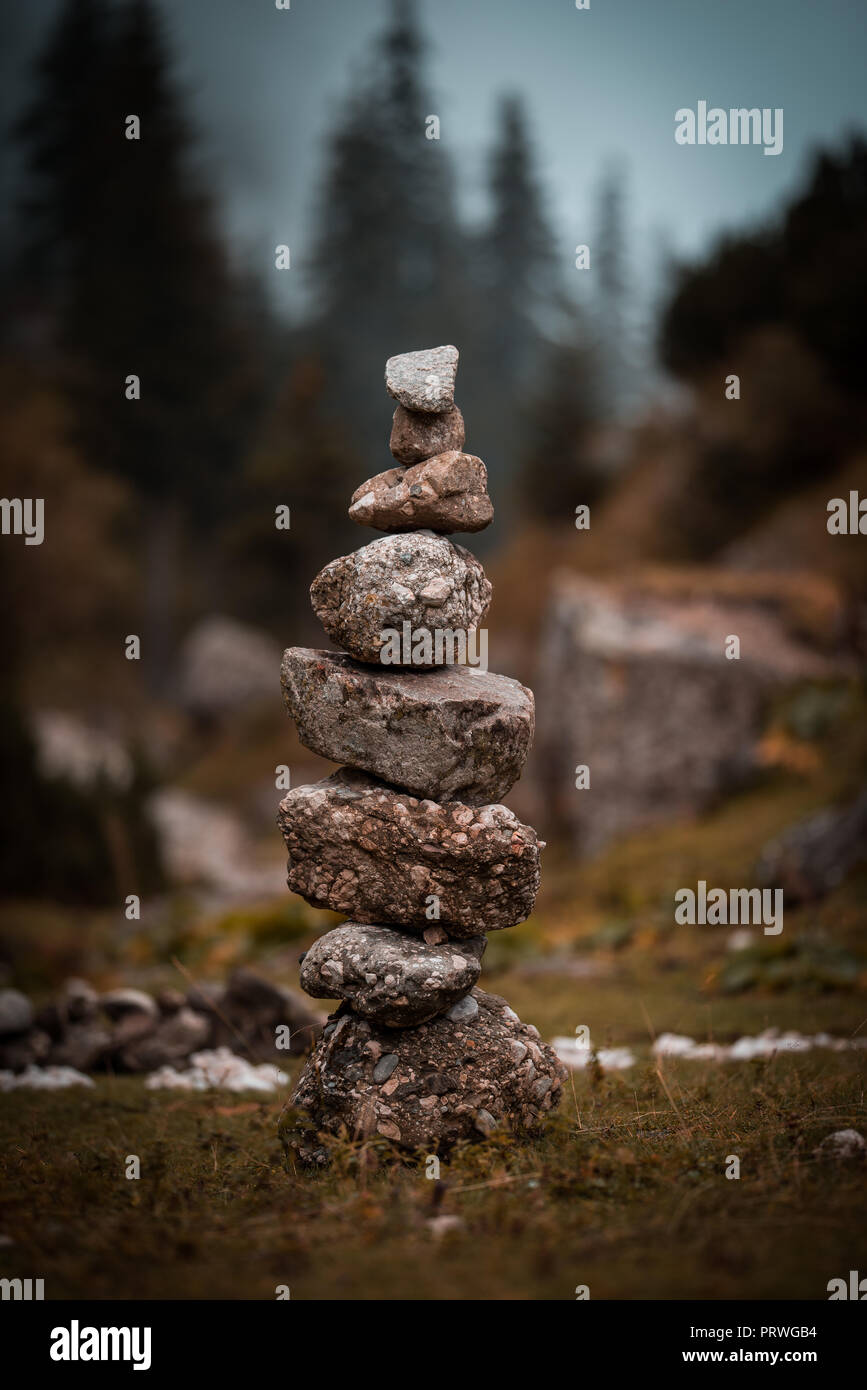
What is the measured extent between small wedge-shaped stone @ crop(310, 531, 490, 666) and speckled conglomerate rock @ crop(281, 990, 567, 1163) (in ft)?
6.01

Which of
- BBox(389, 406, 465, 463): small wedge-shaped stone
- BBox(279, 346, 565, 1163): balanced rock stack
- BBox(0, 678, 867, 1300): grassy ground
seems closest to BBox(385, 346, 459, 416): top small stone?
BBox(279, 346, 565, 1163): balanced rock stack

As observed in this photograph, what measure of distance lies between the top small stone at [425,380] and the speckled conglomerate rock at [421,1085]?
9.92ft

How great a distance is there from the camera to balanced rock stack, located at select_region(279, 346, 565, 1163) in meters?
5.21

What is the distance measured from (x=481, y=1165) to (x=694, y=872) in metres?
9.02

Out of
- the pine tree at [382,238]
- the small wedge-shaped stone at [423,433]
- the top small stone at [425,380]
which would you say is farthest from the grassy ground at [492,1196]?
the pine tree at [382,238]

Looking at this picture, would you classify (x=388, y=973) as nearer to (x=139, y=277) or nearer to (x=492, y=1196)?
(x=492, y=1196)

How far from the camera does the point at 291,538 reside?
2988 cm

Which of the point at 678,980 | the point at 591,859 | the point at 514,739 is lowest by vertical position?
the point at 678,980

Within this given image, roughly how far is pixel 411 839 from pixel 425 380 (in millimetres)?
2286

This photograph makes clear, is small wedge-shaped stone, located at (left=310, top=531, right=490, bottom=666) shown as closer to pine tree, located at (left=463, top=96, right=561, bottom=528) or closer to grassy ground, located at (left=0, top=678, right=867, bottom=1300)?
grassy ground, located at (left=0, top=678, right=867, bottom=1300)

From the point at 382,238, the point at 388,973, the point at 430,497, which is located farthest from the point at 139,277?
the point at 388,973

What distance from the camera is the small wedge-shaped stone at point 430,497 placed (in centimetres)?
555

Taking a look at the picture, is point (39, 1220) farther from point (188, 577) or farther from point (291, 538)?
point (188, 577)

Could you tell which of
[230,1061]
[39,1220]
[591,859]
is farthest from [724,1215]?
[591,859]
